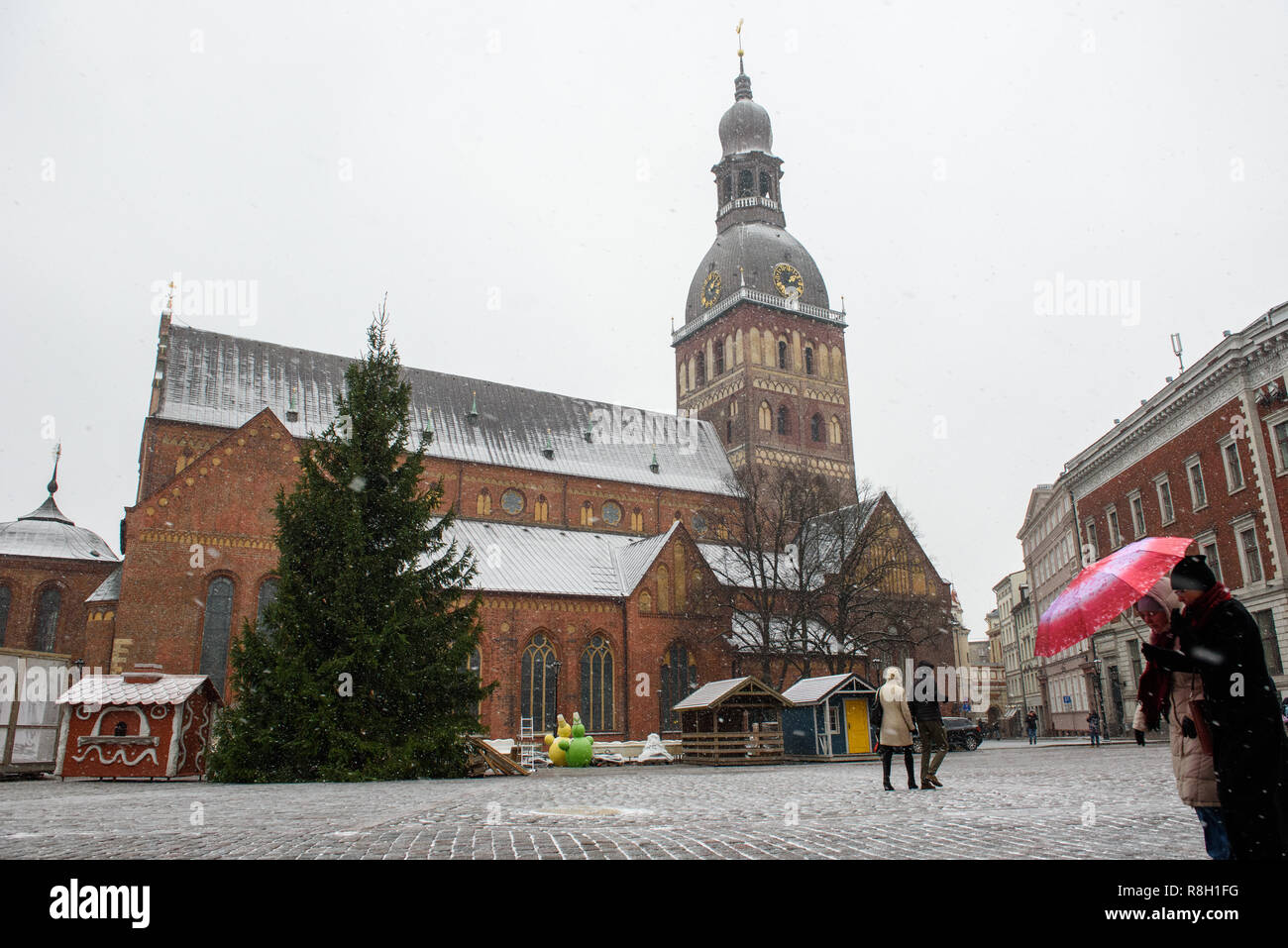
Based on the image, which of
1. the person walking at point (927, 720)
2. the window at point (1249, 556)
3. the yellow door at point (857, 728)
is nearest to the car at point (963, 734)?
the yellow door at point (857, 728)

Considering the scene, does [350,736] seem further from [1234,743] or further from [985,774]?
[1234,743]

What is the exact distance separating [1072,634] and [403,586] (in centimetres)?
1606

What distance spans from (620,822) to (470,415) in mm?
41248

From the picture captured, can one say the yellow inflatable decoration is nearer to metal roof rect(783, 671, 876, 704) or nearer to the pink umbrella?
metal roof rect(783, 671, 876, 704)

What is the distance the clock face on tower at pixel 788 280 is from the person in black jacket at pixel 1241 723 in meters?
58.0

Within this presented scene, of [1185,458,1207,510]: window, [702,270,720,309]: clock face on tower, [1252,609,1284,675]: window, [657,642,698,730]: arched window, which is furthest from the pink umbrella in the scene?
[702,270,720,309]: clock face on tower

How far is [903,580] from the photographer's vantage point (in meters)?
47.9

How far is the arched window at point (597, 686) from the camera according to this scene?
36.8 metres

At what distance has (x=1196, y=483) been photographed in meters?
34.0

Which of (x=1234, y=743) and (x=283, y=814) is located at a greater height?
(x=1234, y=743)

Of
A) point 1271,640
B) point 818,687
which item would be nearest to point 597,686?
point 818,687

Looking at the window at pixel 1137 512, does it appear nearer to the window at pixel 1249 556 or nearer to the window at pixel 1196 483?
the window at pixel 1196 483
